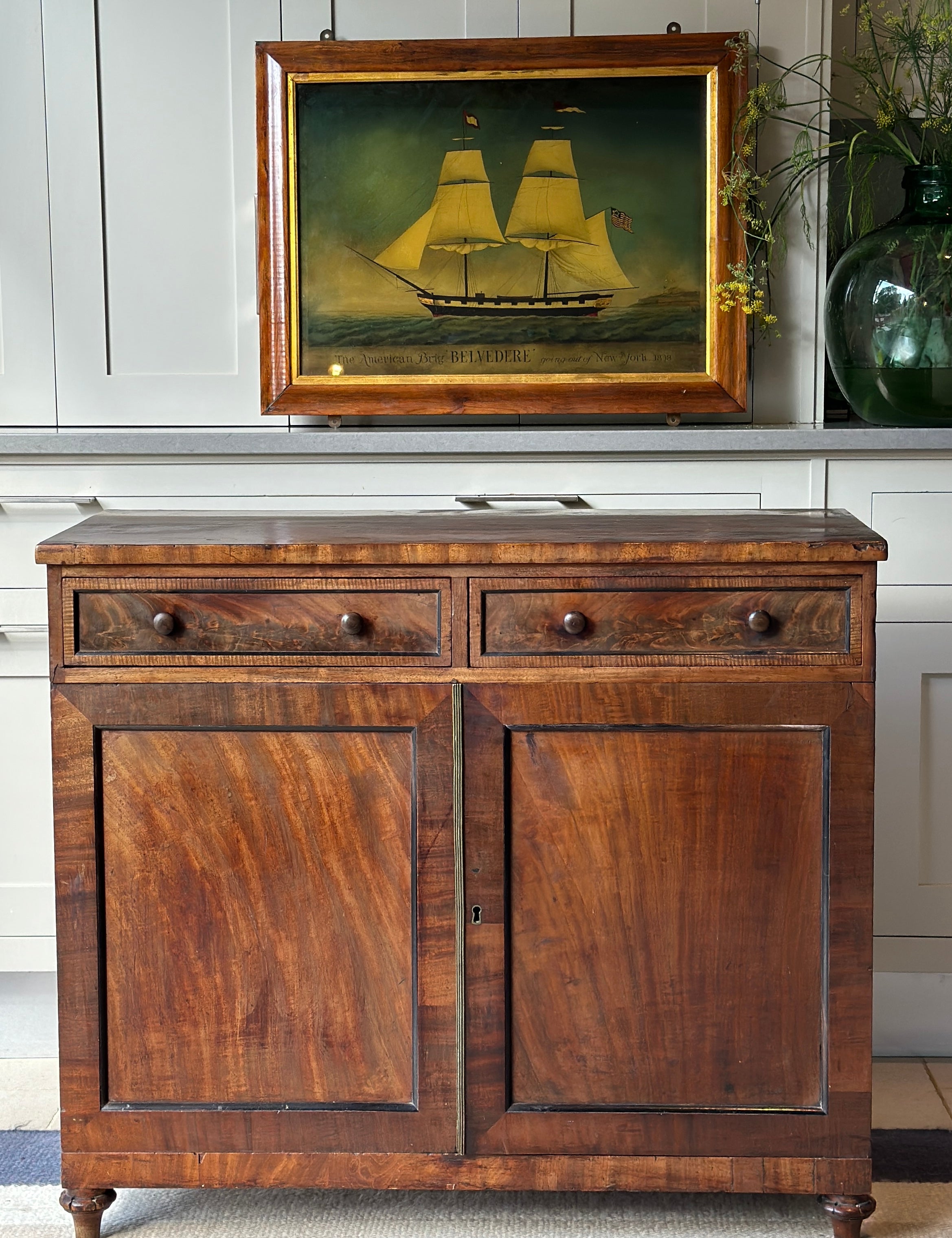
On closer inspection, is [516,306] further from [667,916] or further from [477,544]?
[667,916]

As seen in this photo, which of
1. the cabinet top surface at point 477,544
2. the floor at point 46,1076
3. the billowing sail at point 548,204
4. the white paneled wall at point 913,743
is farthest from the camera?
the billowing sail at point 548,204

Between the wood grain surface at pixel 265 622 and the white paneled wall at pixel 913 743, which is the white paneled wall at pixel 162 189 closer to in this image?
the white paneled wall at pixel 913 743

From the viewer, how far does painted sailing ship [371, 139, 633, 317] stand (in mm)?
2305

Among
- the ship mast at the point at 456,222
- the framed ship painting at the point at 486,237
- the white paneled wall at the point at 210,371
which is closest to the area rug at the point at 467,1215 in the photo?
the white paneled wall at the point at 210,371

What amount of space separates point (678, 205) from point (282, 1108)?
168cm

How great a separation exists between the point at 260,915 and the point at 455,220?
4.44 ft

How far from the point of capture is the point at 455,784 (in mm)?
1610

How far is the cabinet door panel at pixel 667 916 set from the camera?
5.25 feet

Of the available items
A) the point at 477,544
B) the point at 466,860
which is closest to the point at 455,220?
the point at 477,544

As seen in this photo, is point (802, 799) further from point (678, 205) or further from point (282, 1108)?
point (678, 205)

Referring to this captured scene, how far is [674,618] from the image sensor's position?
1.58 m

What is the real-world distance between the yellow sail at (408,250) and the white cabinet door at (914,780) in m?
1.09

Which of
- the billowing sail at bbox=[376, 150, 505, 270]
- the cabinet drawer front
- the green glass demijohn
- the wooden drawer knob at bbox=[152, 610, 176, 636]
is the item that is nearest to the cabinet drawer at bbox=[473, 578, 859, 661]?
the cabinet drawer front

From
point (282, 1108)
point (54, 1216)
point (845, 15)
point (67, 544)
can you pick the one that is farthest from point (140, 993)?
point (845, 15)
